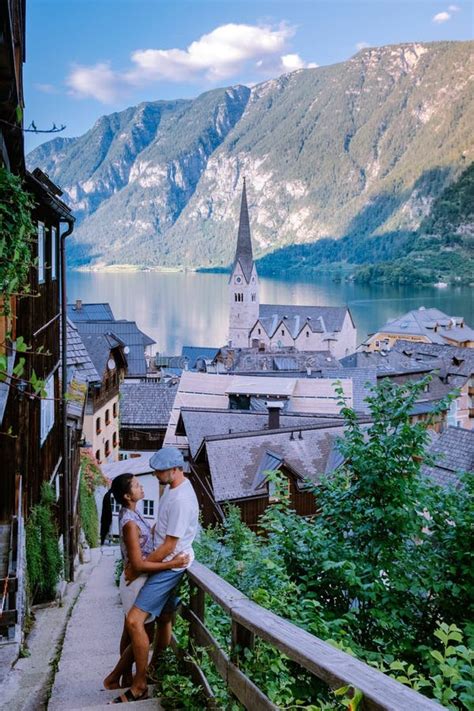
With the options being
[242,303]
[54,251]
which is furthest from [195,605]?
[242,303]

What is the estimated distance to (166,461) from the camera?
168 inches

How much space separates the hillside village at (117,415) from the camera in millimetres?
6711

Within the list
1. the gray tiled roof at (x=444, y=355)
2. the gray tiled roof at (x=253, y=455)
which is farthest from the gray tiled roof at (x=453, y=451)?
the gray tiled roof at (x=444, y=355)

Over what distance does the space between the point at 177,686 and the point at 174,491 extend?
3.83 ft

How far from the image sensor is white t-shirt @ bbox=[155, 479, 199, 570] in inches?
166

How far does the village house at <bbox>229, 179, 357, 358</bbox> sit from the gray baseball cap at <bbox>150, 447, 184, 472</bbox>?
7413cm

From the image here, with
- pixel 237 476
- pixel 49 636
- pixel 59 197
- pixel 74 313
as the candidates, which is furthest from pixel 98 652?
pixel 74 313

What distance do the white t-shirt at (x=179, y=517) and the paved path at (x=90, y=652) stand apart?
0.95 m

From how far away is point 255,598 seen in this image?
411 cm

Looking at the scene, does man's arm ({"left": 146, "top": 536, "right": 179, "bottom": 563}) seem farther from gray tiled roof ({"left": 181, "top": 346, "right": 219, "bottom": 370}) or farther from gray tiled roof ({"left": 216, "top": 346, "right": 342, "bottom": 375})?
gray tiled roof ({"left": 181, "top": 346, "right": 219, "bottom": 370})

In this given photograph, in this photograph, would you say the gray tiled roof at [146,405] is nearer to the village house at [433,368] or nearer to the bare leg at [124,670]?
the village house at [433,368]

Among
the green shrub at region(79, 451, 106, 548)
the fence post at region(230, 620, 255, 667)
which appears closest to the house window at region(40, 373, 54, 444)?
the green shrub at region(79, 451, 106, 548)

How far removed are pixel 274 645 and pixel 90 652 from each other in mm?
3968

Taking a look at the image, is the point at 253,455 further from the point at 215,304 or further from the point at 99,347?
the point at 215,304
